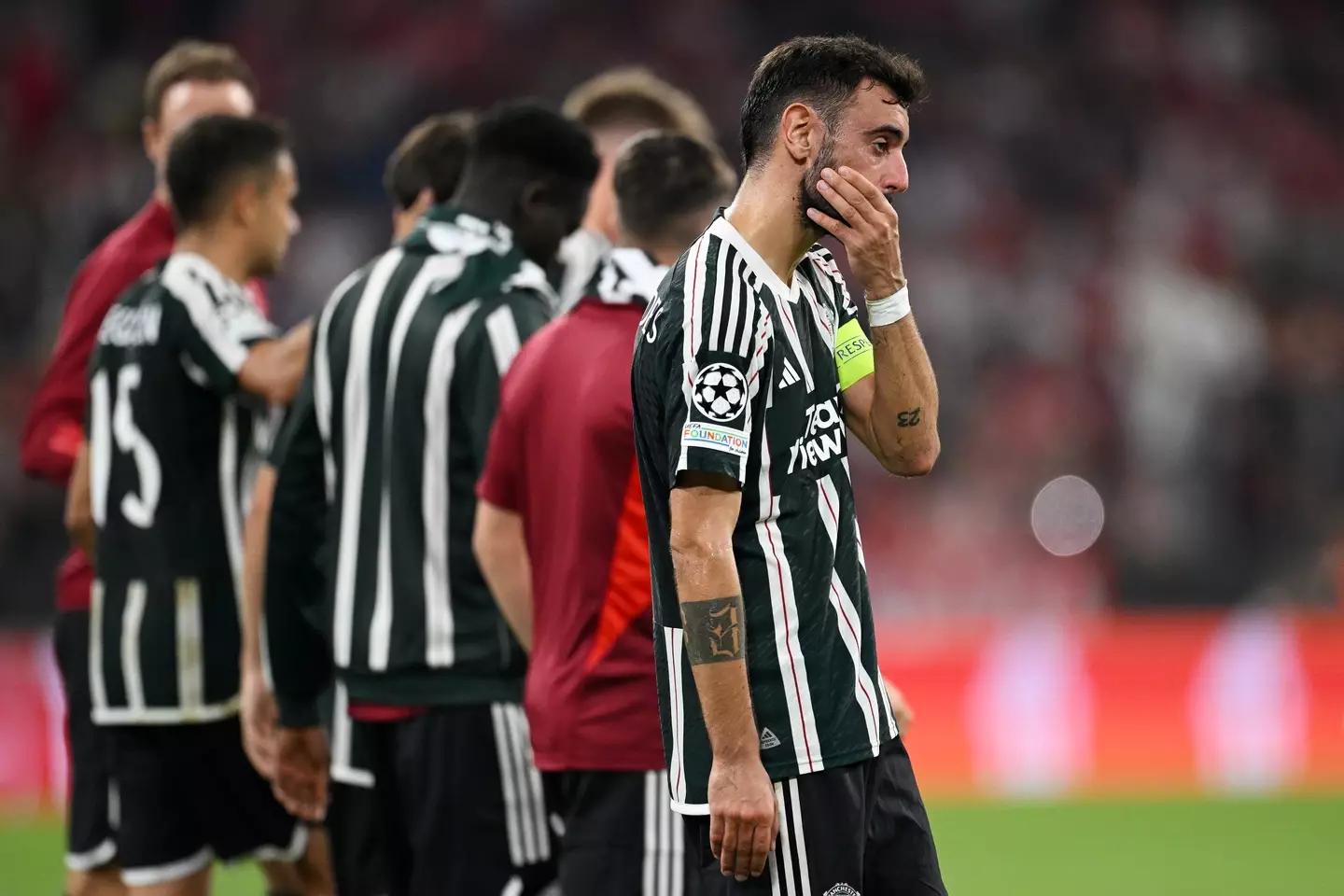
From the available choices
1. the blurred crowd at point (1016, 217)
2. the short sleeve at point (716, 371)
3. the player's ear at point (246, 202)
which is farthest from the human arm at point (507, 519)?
the blurred crowd at point (1016, 217)

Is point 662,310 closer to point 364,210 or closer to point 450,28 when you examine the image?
point 364,210

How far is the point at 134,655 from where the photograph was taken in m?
4.67

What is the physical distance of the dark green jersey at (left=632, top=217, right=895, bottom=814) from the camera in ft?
9.51

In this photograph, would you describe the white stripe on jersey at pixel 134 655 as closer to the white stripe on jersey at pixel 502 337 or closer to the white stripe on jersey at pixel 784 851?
the white stripe on jersey at pixel 502 337

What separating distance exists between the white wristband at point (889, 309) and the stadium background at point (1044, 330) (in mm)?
5517

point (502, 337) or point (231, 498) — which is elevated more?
point (502, 337)

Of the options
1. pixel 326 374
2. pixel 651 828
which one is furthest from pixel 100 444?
pixel 651 828

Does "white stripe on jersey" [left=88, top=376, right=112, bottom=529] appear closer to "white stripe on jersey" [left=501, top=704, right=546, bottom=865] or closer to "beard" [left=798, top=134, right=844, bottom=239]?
"white stripe on jersey" [left=501, top=704, right=546, bottom=865]

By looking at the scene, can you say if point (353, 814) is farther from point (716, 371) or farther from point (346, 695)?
point (716, 371)

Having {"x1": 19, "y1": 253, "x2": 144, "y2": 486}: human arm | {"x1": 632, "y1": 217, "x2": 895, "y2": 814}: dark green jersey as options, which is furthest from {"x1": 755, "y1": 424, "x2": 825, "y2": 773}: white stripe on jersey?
{"x1": 19, "y1": 253, "x2": 144, "y2": 486}: human arm

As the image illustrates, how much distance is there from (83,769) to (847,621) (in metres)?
2.86

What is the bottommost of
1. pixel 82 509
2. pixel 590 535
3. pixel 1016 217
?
pixel 590 535

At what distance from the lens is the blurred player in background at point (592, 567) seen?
3.64 metres

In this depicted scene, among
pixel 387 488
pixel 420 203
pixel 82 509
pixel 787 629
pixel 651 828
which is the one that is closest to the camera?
pixel 787 629
